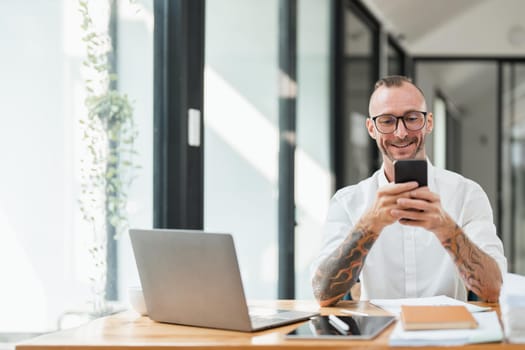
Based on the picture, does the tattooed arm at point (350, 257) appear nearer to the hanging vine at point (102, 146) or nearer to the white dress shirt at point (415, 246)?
the white dress shirt at point (415, 246)

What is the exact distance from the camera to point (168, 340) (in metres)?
1.63

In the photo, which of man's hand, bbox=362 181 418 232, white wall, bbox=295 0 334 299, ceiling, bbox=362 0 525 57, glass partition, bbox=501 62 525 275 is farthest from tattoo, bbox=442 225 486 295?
glass partition, bbox=501 62 525 275

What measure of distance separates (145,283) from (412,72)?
6.64 m

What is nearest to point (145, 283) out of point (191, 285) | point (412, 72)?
point (191, 285)

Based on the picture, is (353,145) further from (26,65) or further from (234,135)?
(26,65)

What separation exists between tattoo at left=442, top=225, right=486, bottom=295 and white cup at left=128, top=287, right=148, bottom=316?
78cm

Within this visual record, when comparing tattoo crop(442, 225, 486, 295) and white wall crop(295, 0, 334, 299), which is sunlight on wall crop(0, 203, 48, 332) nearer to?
tattoo crop(442, 225, 486, 295)

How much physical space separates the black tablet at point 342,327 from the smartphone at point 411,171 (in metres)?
0.38

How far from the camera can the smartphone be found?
1976mm

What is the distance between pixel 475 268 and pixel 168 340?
0.89 metres

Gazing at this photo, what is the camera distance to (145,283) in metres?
1.88

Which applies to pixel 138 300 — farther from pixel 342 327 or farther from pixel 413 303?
pixel 413 303

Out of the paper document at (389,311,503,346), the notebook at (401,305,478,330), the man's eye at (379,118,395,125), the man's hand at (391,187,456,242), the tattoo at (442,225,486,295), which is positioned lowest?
the paper document at (389,311,503,346)

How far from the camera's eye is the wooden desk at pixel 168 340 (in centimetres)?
154
